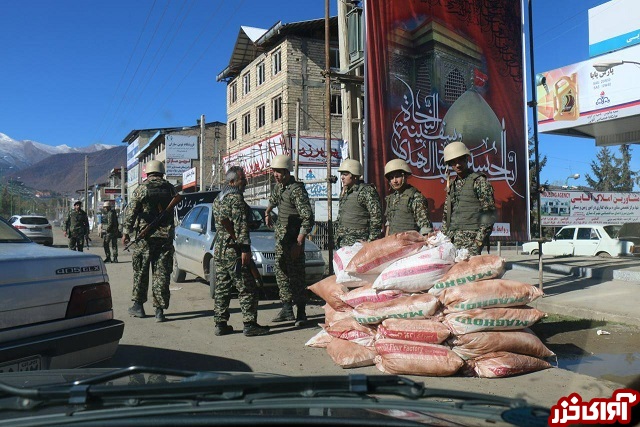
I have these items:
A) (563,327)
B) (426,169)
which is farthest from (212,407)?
(426,169)

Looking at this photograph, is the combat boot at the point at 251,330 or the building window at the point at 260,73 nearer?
the combat boot at the point at 251,330

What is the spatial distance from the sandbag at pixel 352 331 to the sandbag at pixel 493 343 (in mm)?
767

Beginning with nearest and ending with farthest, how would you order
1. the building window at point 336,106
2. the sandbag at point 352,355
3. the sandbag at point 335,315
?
the sandbag at point 352,355 < the sandbag at point 335,315 < the building window at point 336,106

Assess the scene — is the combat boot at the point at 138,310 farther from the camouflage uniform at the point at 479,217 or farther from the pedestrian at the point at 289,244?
the camouflage uniform at the point at 479,217

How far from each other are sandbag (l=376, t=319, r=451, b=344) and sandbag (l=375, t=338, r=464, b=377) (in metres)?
0.04

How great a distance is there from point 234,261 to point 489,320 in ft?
9.35

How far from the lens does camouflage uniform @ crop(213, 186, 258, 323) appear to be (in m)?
5.94

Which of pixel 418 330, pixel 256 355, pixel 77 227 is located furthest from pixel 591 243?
pixel 256 355

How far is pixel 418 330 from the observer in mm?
4484

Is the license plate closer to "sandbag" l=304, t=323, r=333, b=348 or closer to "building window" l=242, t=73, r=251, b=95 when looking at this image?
"sandbag" l=304, t=323, r=333, b=348

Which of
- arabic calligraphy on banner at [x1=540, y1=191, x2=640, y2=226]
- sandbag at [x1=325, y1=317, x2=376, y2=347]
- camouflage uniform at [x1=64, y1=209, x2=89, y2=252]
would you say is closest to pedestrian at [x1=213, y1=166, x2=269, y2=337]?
sandbag at [x1=325, y1=317, x2=376, y2=347]

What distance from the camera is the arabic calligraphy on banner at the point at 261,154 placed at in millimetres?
25031

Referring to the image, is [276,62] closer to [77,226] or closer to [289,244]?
[77,226]

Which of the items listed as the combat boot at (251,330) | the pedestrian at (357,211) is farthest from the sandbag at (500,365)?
the combat boot at (251,330)
